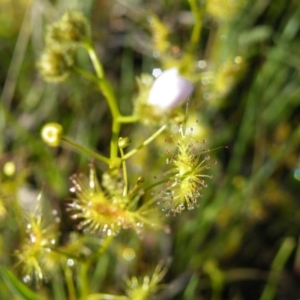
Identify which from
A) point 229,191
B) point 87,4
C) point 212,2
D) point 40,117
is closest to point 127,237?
point 229,191

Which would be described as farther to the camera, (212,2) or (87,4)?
(87,4)

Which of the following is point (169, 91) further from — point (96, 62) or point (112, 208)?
point (112, 208)

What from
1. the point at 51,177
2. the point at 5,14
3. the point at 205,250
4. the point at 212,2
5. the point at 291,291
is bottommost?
the point at 291,291

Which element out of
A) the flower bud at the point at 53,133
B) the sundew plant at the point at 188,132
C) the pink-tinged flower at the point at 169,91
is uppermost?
the pink-tinged flower at the point at 169,91

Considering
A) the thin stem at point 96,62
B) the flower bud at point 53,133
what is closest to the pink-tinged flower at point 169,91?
the thin stem at point 96,62

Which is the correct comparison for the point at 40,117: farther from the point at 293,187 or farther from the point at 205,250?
the point at 293,187

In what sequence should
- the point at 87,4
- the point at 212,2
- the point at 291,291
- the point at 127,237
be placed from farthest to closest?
the point at 87,4 → the point at 291,291 → the point at 127,237 → the point at 212,2

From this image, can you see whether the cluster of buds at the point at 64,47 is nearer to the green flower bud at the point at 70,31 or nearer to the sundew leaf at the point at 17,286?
the green flower bud at the point at 70,31
